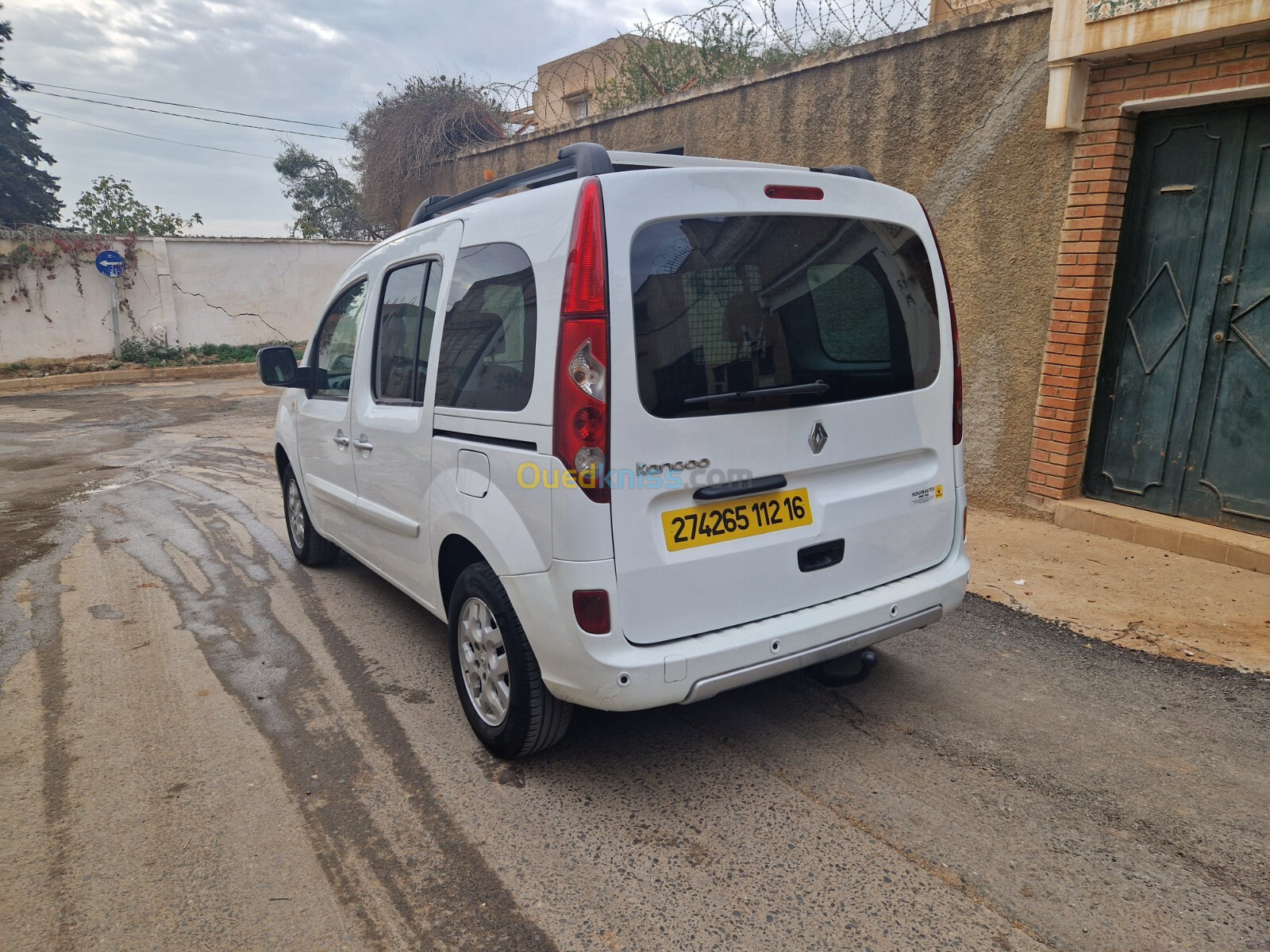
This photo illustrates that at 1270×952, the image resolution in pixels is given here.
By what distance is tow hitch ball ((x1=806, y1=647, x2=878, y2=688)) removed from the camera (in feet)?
11.5

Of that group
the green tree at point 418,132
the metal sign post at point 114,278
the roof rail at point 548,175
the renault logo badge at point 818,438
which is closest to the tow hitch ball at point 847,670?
the renault logo badge at point 818,438

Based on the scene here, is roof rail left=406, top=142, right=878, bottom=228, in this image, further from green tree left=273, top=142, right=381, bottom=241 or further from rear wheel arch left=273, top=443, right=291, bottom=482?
green tree left=273, top=142, right=381, bottom=241

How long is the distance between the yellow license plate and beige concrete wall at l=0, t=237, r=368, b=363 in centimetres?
1584

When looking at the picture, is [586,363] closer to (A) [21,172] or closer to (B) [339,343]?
(B) [339,343]

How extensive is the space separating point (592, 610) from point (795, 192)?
1.51 meters

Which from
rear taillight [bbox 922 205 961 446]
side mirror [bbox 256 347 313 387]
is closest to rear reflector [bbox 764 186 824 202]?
rear taillight [bbox 922 205 961 446]

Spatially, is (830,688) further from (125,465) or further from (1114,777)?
(125,465)

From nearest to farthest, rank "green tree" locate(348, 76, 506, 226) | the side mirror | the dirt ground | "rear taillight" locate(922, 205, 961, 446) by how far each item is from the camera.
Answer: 1. "rear taillight" locate(922, 205, 961, 446)
2. the dirt ground
3. the side mirror
4. "green tree" locate(348, 76, 506, 226)

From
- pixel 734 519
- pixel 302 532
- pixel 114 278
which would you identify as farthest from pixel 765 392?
pixel 114 278

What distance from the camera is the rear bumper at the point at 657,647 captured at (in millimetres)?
2422

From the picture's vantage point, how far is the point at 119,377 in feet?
55.8

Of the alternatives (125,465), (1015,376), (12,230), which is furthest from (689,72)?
(12,230)

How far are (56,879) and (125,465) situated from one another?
7680 millimetres

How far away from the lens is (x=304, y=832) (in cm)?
261
